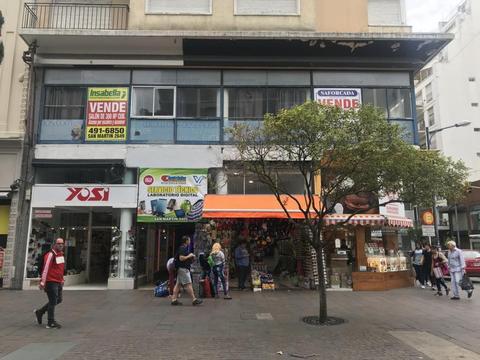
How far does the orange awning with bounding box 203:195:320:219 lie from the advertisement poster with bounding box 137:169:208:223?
1014 mm

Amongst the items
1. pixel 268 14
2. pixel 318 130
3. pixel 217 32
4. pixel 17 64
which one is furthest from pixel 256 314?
pixel 17 64

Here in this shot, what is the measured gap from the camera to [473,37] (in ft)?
157

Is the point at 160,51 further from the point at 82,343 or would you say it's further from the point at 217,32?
the point at 82,343

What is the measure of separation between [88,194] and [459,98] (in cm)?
4543

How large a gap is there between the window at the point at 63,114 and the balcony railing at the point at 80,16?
102 inches

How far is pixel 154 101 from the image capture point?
54.5 ft

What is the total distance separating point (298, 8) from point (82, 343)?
13856 millimetres

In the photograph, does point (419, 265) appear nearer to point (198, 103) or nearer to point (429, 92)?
point (198, 103)

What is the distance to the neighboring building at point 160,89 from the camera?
51.6 ft

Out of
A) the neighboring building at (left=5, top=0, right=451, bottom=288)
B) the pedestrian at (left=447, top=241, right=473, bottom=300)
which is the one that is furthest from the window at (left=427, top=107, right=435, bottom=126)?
the pedestrian at (left=447, top=241, right=473, bottom=300)

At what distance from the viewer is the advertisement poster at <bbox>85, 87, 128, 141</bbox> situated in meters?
16.2

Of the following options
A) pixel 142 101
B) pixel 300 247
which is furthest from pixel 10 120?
pixel 300 247

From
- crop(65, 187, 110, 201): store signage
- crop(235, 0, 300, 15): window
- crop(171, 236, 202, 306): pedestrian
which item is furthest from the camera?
crop(235, 0, 300, 15): window

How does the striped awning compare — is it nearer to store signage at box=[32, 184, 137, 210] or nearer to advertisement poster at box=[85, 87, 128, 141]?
store signage at box=[32, 184, 137, 210]
